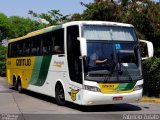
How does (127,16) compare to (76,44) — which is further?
(127,16)

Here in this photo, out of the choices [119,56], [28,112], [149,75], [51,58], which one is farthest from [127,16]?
[28,112]

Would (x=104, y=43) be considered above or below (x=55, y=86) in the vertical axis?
above

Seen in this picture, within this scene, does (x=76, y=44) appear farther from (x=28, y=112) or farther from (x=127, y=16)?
(x=127, y=16)

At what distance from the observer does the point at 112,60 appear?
A: 14.4 metres

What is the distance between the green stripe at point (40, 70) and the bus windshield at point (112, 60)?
3344 mm

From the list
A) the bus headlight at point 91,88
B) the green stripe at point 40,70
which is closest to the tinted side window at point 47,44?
the green stripe at point 40,70

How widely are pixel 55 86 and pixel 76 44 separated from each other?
9.07 feet

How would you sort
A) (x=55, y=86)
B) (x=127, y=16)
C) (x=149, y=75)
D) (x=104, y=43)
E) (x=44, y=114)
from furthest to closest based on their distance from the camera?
(x=127, y=16) < (x=149, y=75) < (x=55, y=86) < (x=104, y=43) < (x=44, y=114)

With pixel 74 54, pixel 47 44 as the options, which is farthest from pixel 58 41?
pixel 74 54

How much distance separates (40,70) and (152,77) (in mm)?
5208

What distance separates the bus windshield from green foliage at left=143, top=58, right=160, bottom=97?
4920 millimetres

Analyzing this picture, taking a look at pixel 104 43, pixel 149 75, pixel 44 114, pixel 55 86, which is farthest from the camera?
pixel 149 75

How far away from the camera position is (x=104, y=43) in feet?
47.5

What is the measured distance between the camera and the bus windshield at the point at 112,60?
46.1ft
